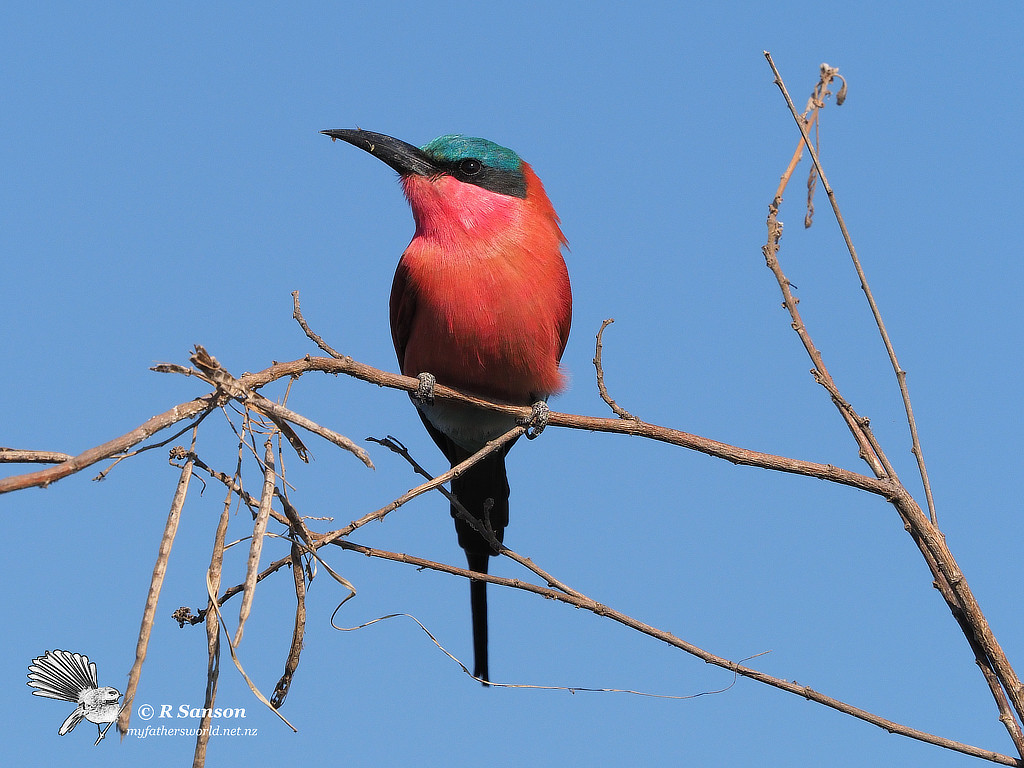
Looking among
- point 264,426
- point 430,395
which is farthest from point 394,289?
point 264,426

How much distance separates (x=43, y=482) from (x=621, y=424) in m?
1.55

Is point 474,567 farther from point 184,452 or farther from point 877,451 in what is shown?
point 184,452

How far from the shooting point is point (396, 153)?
160 inches

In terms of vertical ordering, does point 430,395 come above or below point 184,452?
above

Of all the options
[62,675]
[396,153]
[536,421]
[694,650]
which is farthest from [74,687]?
[396,153]

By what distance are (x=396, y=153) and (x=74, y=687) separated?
2.74m

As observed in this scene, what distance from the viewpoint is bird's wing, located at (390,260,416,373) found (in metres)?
3.87

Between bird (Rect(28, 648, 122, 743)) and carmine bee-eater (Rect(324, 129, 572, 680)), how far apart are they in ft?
5.30

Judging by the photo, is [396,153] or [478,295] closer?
[478,295]

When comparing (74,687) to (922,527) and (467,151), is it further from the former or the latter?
(467,151)

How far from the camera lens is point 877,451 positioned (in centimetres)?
255


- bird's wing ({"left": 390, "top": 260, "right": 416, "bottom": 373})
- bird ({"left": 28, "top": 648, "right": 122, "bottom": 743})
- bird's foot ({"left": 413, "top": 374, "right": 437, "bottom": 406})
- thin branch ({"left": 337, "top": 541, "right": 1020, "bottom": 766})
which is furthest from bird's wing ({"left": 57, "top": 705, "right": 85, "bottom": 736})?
bird's wing ({"left": 390, "top": 260, "right": 416, "bottom": 373})

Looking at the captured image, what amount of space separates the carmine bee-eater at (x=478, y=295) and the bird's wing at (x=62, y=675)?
1609 mm

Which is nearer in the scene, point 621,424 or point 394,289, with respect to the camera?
point 621,424
